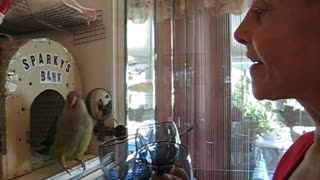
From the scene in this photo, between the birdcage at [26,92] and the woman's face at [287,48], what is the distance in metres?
0.54

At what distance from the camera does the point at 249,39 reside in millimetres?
347

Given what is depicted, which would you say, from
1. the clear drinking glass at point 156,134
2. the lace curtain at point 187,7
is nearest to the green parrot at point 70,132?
the clear drinking glass at point 156,134

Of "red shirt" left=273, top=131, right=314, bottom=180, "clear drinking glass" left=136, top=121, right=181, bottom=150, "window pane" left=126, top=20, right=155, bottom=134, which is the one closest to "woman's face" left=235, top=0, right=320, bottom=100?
"red shirt" left=273, top=131, right=314, bottom=180

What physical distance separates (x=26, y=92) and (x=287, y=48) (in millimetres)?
594

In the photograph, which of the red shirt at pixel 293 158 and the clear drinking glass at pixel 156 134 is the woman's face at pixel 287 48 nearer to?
the red shirt at pixel 293 158

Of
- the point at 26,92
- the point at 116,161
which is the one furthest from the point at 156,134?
the point at 26,92

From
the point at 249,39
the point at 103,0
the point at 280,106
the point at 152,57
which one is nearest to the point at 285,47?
the point at 249,39

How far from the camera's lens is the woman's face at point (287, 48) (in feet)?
0.98

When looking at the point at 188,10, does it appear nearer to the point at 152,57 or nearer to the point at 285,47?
the point at 152,57

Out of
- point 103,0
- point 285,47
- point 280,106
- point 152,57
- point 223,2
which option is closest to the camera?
point 285,47

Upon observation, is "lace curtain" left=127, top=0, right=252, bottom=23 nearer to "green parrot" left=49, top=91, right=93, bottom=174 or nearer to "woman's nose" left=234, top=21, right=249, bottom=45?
"green parrot" left=49, top=91, right=93, bottom=174

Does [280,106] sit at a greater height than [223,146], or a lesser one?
greater

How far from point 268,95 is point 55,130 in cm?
56

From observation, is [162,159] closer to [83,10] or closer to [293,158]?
[293,158]
